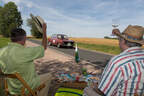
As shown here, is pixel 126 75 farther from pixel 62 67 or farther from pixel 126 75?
pixel 62 67

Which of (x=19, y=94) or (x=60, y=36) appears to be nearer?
(x=19, y=94)

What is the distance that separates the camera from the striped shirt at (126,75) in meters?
1.44

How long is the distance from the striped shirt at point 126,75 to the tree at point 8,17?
67.8 meters

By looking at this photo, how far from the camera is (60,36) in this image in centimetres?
1998

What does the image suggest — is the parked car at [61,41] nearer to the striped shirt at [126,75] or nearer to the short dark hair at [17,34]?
the short dark hair at [17,34]

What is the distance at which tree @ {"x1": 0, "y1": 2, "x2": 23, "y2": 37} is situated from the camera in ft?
210

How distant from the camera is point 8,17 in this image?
66.0m

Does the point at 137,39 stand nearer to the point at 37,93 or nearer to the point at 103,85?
the point at 103,85

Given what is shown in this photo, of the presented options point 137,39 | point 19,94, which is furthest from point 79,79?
point 137,39

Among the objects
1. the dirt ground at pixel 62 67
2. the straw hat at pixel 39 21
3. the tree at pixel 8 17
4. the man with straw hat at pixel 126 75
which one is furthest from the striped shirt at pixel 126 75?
the tree at pixel 8 17

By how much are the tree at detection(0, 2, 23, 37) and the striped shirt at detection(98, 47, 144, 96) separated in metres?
67.8

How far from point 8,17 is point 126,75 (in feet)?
243

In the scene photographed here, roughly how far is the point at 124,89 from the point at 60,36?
18.8 meters

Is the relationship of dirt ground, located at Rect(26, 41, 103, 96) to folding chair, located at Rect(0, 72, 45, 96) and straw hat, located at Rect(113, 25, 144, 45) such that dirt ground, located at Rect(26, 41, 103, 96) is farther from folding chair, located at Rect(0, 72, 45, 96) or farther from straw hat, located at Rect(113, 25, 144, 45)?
straw hat, located at Rect(113, 25, 144, 45)
